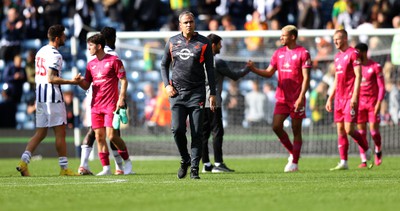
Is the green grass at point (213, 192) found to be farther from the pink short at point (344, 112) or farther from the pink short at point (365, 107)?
the pink short at point (365, 107)

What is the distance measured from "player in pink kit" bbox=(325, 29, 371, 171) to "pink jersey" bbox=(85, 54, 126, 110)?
3.73m

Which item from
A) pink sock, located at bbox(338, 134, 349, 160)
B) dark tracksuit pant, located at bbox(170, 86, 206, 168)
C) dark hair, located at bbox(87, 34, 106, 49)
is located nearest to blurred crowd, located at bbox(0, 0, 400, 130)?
pink sock, located at bbox(338, 134, 349, 160)

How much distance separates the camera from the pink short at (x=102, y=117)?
1432 cm

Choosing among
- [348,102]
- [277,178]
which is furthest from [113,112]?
[348,102]

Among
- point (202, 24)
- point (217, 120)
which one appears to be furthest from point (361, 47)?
point (202, 24)

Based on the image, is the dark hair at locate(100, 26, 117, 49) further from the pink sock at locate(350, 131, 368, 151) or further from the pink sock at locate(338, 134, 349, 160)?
the pink sock at locate(350, 131, 368, 151)

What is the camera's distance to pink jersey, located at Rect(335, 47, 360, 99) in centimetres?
1602

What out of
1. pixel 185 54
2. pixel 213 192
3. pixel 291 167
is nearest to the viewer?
pixel 213 192

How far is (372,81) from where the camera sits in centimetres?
1748

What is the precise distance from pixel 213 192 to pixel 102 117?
14.7 ft

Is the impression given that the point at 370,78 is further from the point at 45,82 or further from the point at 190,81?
the point at 45,82

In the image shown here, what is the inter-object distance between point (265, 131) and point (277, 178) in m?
8.72

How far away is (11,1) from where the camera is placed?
2753cm

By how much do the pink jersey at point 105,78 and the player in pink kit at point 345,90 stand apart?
12.3ft
